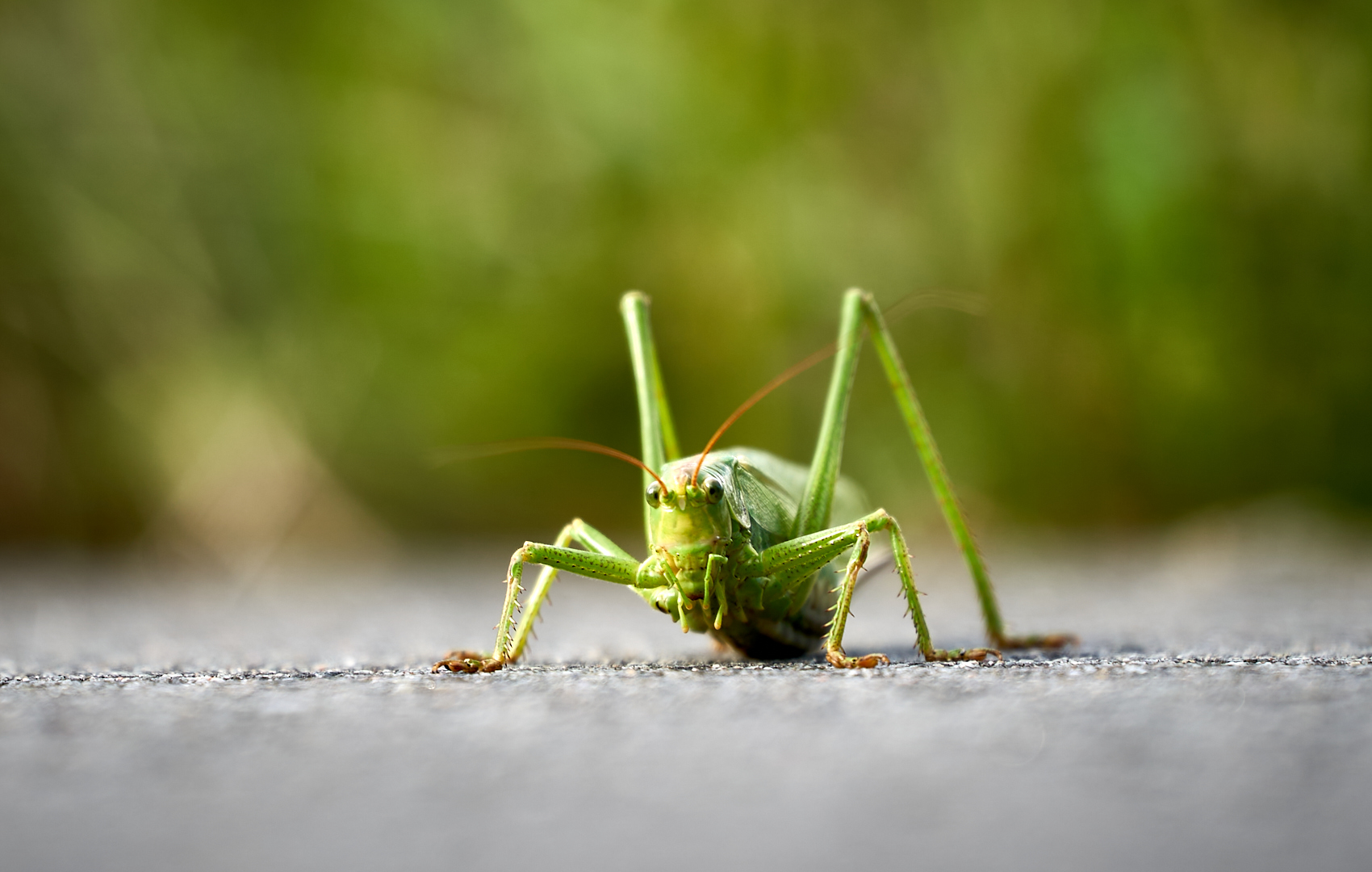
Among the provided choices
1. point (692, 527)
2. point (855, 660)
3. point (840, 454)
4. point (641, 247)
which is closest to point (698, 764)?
point (855, 660)

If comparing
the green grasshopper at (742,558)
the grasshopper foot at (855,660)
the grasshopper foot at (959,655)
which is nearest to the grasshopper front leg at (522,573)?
the green grasshopper at (742,558)

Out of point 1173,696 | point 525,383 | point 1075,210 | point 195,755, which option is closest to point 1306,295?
point 1075,210

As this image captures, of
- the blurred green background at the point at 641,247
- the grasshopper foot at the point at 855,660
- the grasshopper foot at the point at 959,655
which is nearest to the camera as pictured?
the grasshopper foot at the point at 855,660

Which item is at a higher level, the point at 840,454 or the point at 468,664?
the point at 840,454

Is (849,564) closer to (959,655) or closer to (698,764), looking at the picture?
(959,655)

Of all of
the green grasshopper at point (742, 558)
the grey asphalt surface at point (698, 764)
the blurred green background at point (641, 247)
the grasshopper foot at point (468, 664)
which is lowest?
the grey asphalt surface at point (698, 764)

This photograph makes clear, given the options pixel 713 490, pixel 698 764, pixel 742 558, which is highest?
pixel 713 490

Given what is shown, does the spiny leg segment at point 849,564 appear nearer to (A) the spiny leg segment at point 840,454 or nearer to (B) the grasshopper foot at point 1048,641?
(A) the spiny leg segment at point 840,454

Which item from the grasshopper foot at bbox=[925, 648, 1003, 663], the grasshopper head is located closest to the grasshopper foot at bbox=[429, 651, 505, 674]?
the grasshopper head
